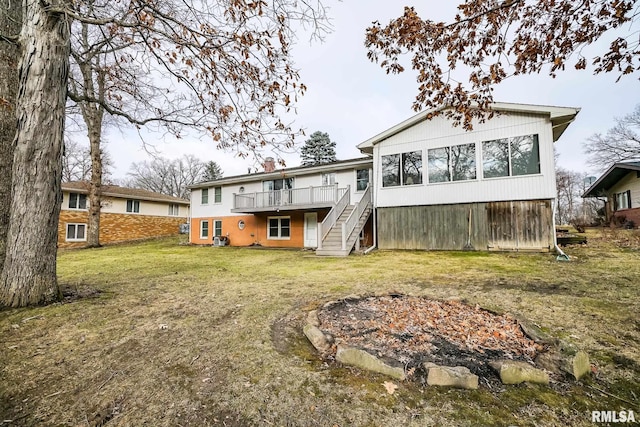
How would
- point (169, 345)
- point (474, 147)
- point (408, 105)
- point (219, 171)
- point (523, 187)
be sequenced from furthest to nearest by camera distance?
point (219, 171) → point (474, 147) → point (523, 187) → point (408, 105) → point (169, 345)

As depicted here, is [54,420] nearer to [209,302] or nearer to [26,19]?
[209,302]

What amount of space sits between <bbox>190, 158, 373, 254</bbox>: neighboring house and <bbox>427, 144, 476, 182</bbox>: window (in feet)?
10.4

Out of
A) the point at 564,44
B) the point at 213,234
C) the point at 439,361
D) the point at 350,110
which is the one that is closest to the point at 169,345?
the point at 439,361

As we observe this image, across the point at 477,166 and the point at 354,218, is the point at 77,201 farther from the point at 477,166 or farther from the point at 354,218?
the point at 477,166

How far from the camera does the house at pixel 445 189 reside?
33.7 ft

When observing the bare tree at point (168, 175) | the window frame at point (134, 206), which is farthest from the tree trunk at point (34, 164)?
the bare tree at point (168, 175)

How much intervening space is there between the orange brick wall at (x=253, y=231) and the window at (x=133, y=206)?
19.8 feet

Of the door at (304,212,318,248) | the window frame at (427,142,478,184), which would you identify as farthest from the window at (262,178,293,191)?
the window frame at (427,142,478,184)

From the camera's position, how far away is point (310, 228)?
16188mm

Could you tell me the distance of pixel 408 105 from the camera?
5133mm

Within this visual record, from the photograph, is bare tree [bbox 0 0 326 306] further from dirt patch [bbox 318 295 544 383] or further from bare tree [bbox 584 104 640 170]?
bare tree [bbox 584 104 640 170]

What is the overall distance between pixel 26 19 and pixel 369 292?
7.08 metres

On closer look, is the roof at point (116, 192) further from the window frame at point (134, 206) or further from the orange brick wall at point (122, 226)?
the orange brick wall at point (122, 226)

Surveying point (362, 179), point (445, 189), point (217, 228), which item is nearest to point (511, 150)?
point (445, 189)
